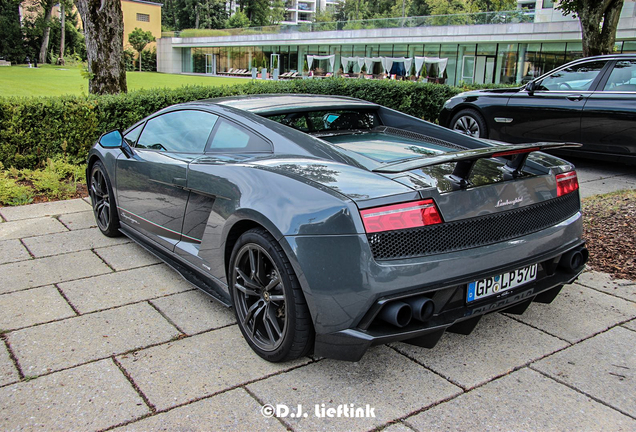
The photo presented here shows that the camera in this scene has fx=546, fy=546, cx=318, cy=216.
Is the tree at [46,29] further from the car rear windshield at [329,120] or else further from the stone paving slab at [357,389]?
the stone paving slab at [357,389]

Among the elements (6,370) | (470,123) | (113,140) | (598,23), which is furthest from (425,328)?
(598,23)

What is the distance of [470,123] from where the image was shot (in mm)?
9000

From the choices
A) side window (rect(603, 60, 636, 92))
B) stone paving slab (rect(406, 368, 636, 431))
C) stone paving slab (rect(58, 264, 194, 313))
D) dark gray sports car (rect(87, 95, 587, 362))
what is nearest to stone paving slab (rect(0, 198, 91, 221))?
stone paving slab (rect(58, 264, 194, 313))

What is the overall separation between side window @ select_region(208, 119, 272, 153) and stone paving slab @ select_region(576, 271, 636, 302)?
8.54ft

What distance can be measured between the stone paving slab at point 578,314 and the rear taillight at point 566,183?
2.71 feet

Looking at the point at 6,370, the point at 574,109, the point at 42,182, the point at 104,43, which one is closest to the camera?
the point at 6,370

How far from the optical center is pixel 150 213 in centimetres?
407

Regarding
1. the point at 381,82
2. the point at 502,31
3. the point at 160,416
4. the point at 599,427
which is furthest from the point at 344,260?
the point at 502,31

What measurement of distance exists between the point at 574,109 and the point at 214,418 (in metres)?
7.04

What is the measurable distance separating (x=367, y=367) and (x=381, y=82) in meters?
10.2

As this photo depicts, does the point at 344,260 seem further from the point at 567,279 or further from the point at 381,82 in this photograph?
the point at 381,82

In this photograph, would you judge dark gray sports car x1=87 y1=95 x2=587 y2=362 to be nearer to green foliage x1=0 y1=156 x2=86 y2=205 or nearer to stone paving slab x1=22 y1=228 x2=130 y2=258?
stone paving slab x1=22 y1=228 x2=130 y2=258

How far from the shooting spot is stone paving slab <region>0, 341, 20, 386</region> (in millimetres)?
2770

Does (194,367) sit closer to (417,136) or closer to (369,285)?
(369,285)
